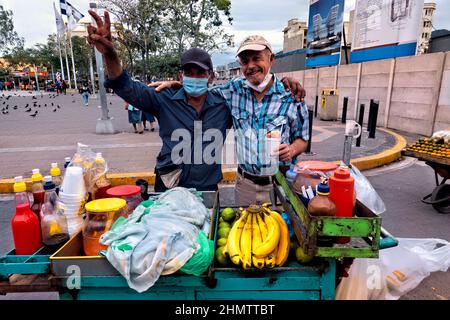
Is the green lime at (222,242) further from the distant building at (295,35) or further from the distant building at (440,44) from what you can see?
the distant building at (295,35)

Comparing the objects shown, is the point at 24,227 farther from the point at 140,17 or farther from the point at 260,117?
the point at 140,17

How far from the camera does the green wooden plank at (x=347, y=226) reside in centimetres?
142

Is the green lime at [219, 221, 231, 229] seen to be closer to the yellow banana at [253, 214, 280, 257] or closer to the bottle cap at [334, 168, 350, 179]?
the yellow banana at [253, 214, 280, 257]

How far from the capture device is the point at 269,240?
162cm

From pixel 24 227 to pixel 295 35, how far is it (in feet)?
199

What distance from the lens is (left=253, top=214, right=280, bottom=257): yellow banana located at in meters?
1.57

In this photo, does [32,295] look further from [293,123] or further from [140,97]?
[293,123]

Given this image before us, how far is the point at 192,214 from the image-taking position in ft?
6.12

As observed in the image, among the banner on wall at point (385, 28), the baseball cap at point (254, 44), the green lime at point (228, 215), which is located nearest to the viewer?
the green lime at point (228, 215)

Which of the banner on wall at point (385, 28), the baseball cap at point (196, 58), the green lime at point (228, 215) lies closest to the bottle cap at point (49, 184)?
the green lime at point (228, 215)

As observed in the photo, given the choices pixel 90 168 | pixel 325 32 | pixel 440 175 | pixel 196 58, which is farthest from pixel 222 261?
pixel 325 32
